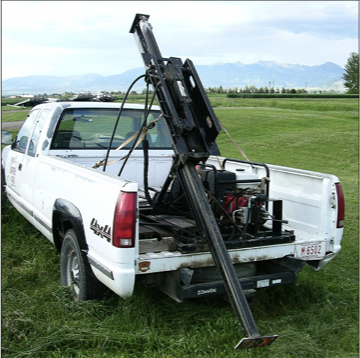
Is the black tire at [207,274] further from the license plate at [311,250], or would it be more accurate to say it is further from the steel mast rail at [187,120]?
the license plate at [311,250]

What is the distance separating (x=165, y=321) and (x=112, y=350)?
65 centimetres

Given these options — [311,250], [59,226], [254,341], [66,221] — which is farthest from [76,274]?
[311,250]

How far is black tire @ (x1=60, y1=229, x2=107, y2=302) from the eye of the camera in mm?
4004

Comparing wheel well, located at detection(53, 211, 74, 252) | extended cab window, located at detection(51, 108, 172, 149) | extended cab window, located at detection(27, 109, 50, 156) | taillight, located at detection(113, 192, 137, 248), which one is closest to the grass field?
wheel well, located at detection(53, 211, 74, 252)

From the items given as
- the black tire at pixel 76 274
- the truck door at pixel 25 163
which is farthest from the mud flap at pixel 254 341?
the truck door at pixel 25 163

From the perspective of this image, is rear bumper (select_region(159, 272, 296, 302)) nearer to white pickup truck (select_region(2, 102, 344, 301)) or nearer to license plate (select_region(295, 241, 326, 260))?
white pickup truck (select_region(2, 102, 344, 301))

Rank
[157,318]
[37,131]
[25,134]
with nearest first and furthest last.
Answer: [157,318] < [37,131] < [25,134]

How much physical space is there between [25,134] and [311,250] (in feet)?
13.7

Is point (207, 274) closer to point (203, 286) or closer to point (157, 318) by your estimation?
point (203, 286)

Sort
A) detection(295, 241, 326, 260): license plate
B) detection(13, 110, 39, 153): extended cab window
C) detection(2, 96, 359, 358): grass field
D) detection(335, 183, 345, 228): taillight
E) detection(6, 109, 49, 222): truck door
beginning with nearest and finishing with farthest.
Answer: detection(2, 96, 359, 358): grass field → detection(295, 241, 326, 260): license plate → detection(335, 183, 345, 228): taillight → detection(6, 109, 49, 222): truck door → detection(13, 110, 39, 153): extended cab window

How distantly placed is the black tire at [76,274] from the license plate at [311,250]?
179 cm

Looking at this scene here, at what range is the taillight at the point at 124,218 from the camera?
3355 millimetres

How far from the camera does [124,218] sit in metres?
3.36

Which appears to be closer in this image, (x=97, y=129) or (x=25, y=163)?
(x=25, y=163)
